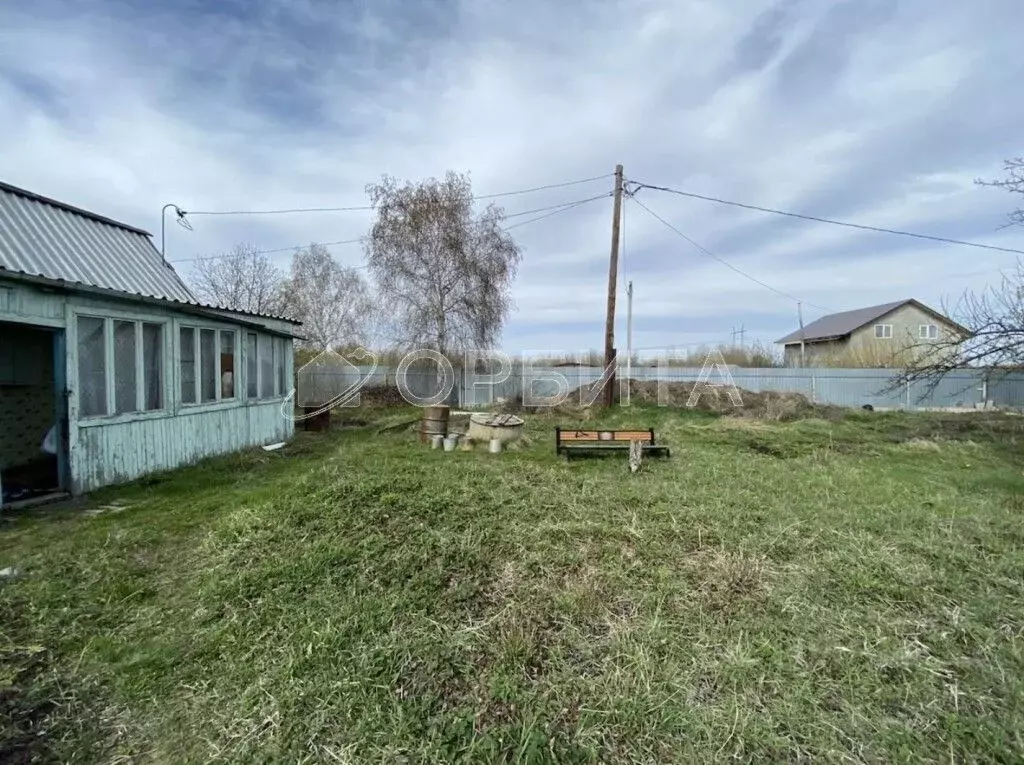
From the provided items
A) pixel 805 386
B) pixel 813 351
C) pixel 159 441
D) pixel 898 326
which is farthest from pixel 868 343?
pixel 159 441

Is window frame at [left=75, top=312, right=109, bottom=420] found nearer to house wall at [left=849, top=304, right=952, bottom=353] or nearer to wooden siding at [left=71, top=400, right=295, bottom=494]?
wooden siding at [left=71, top=400, right=295, bottom=494]

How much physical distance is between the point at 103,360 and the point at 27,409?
7.54 feet

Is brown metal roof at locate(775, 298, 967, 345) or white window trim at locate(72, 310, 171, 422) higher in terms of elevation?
brown metal roof at locate(775, 298, 967, 345)

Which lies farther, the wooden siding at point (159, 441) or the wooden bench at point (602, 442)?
the wooden bench at point (602, 442)

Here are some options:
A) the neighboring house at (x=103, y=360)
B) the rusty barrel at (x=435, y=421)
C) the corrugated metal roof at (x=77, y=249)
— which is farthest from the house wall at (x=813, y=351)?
the corrugated metal roof at (x=77, y=249)

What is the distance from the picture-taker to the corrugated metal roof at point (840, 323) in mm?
27453

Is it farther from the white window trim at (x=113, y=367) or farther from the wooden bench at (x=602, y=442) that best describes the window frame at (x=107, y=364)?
the wooden bench at (x=602, y=442)

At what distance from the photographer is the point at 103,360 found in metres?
5.75

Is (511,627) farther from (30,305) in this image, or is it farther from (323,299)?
(323,299)

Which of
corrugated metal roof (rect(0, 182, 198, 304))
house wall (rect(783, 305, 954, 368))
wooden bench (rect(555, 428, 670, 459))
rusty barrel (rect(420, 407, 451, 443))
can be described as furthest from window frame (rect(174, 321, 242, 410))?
house wall (rect(783, 305, 954, 368))

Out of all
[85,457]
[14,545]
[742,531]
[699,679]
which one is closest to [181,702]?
[699,679]

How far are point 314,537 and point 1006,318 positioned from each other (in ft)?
35.3

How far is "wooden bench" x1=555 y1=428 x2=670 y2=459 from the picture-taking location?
7785mm

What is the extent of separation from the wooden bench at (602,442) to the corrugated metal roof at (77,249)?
609 centimetres
